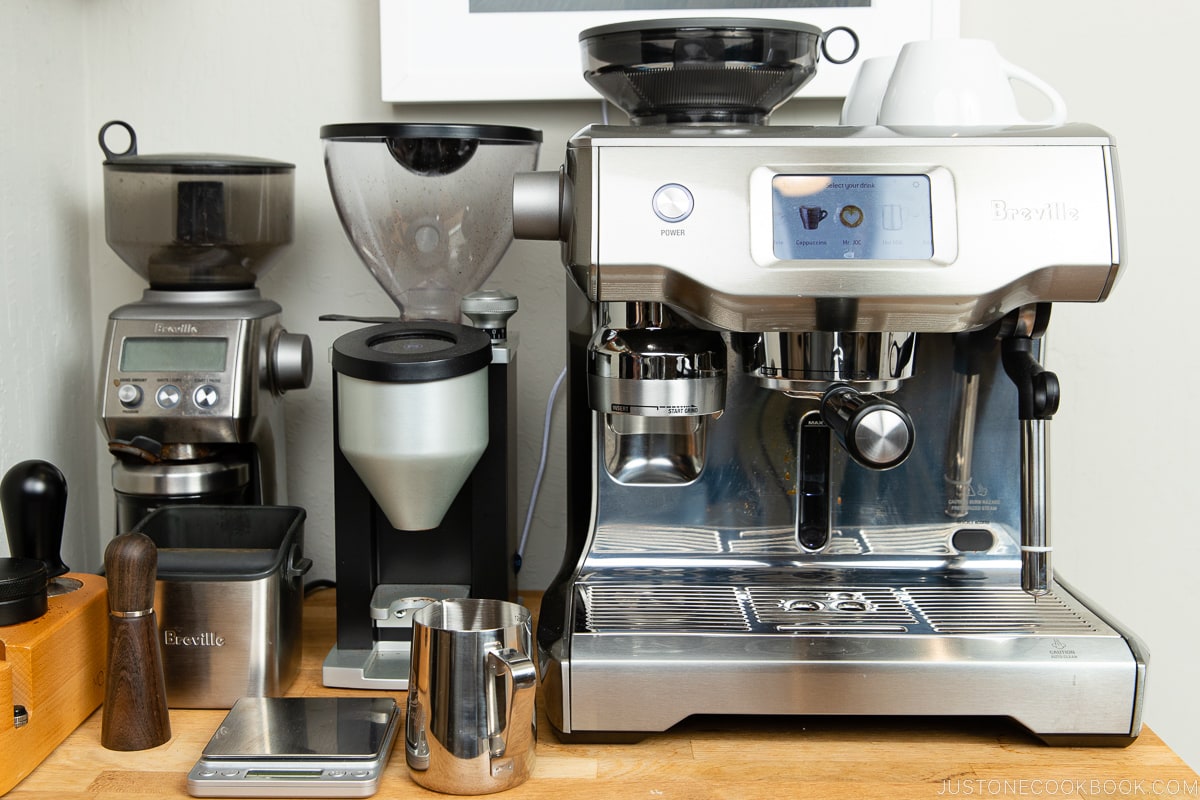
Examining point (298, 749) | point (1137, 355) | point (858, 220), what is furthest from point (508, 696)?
point (1137, 355)

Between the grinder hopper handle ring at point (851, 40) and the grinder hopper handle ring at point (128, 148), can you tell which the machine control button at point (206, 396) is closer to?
the grinder hopper handle ring at point (128, 148)

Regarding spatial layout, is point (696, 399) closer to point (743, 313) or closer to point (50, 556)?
point (743, 313)

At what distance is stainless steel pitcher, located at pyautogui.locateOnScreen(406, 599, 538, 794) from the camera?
2.29 feet

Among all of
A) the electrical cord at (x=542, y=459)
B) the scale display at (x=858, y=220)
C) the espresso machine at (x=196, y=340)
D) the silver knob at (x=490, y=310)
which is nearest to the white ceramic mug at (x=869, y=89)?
the scale display at (x=858, y=220)

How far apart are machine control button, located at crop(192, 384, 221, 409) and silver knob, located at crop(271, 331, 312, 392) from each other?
0.06 metres

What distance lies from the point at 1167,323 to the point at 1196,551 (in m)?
0.23

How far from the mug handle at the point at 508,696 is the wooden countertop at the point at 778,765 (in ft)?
0.12

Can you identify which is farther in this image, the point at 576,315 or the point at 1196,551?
the point at 1196,551

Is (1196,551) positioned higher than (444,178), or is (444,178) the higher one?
(444,178)

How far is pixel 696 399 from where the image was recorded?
756 mm

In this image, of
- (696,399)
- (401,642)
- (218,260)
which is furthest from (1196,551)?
(218,260)

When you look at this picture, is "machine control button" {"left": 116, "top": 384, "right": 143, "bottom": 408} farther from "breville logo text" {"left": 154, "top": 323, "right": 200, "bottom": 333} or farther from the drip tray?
the drip tray

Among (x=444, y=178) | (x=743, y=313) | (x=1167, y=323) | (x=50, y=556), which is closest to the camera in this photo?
(x=743, y=313)

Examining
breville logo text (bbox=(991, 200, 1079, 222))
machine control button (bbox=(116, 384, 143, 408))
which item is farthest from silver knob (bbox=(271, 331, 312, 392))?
breville logo text (bbox=(991, 200, 1079, 222))
